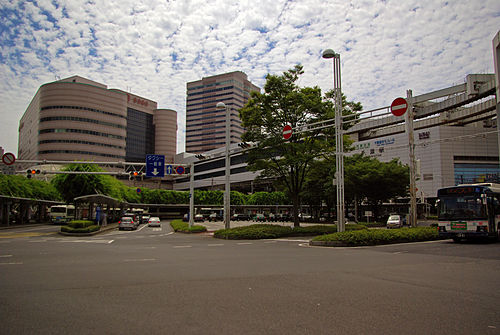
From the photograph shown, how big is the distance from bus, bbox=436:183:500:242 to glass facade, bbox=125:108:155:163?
158 m

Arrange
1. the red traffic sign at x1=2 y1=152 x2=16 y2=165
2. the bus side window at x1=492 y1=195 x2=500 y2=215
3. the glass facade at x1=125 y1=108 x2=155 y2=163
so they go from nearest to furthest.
A: the bus side window at x1=492 y1=195 x2=500 y2=215 → the red traffic sign at x1=2 y1=152 x2=16 y2=165 → the glass facade at x1=125 y1=108 x2=155 y2=163

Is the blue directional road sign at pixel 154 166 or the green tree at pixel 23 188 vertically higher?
the blue directional road sign at pixel 154 166

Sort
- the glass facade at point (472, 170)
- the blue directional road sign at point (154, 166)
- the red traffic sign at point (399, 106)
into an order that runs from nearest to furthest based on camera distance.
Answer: the red traffic sign at point (399, 106), the blue directional road sign at point (154, 166), the glass facade at point (472, 170)

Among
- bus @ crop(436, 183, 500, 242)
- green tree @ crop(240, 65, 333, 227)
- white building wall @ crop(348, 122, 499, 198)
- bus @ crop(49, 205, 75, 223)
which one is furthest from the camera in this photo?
white building wall @ crop(348, 122, 499, 198)

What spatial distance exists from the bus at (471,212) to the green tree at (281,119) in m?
9.74

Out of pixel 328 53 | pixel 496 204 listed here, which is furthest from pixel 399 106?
pixel 496 204

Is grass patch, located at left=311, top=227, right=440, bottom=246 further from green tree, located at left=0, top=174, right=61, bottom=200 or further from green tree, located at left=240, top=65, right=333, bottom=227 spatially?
green tree, located at left=0, top=174, right=61, bottom=200

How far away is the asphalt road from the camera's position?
520cm

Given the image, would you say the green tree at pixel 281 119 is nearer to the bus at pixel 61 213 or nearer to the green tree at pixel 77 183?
the green tree at pixel 77 183

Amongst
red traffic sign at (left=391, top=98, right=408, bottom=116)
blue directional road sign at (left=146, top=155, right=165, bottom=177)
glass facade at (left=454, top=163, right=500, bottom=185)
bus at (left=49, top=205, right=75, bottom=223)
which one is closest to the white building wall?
glass facade at (left=454, top=163, right=500, bottom=185)

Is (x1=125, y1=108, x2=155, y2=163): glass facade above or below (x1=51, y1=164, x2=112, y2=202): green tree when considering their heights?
above

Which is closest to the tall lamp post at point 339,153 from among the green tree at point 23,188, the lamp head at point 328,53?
the lamp head at point 328,53

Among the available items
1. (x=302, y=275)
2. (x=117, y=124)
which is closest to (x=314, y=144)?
(x=302, y=275)

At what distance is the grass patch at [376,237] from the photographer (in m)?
18.9
